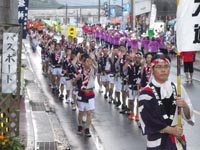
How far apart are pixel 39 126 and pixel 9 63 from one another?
264 centimetres

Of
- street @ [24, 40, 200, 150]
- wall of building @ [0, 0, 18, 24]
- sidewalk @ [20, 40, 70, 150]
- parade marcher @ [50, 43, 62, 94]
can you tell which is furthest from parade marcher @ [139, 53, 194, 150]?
parade marcher @ [50, 43, 62, 94]

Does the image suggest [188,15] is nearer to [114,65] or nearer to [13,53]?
[13,53]

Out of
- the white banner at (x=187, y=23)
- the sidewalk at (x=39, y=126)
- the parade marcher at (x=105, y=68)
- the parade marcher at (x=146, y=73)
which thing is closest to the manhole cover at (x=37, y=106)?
the sidewalk at (x=39, y=126)

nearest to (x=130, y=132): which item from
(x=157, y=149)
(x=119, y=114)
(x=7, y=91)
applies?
(x=119, y=114)

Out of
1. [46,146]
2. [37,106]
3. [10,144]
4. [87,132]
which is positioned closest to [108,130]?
[87,132]

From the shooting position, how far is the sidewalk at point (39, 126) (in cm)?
955

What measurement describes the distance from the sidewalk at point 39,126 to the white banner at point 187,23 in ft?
14.7

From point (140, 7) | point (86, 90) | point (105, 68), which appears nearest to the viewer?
point (86, 90)

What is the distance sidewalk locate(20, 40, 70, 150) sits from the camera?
9.55 m

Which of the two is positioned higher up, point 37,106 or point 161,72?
point 161,72

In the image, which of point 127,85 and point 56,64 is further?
point 56,64

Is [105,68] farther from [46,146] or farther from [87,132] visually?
[46,146]

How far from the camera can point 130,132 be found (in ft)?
37.2

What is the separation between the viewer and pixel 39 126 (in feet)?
36.2
